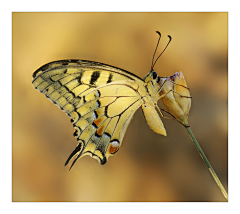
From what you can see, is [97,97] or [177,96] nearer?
[177,96]

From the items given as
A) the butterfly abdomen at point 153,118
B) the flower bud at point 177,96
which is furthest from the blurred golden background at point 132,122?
the flower bud at point 177,96

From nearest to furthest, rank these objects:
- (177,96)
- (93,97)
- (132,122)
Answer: (177,96) < (93,97) < (132,122)

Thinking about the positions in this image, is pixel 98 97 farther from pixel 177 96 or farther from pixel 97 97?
pixel 177 96

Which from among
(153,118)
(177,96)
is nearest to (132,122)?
(153,118)

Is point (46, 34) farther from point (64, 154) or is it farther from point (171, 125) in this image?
point (171, 125)

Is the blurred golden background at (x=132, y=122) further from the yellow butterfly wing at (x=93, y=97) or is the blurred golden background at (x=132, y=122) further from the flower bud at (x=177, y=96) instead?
the flower bud at (x=177, y=96)

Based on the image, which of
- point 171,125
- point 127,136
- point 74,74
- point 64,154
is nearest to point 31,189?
point 64,154

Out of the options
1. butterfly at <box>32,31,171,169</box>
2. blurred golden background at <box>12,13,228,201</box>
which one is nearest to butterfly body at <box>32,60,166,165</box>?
butterfly at <box>32,31,171,169</box>
